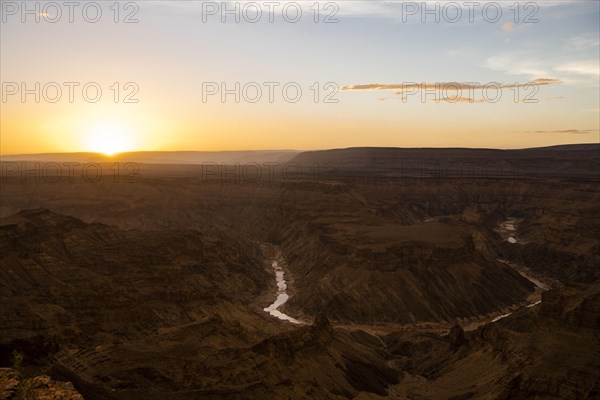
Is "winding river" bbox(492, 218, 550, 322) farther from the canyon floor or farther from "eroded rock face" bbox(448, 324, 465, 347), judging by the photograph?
"eroded rock face" bbox(448, 324, 465, 347)

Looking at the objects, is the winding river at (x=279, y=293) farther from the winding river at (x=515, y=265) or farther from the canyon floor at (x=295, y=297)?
the winding river at (x=515, y=265)

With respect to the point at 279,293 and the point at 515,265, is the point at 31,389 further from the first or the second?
the point at 515,265

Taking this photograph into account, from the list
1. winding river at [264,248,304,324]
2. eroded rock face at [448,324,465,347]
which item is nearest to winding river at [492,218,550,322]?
eroded rock face at [448,324,465,347]

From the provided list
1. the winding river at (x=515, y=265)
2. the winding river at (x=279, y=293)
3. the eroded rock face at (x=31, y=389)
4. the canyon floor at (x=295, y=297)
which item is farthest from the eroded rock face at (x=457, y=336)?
the eroded rock face at (x=31, y=389)

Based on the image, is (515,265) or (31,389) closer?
(31,389)

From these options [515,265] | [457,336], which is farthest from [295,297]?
[515,265]
